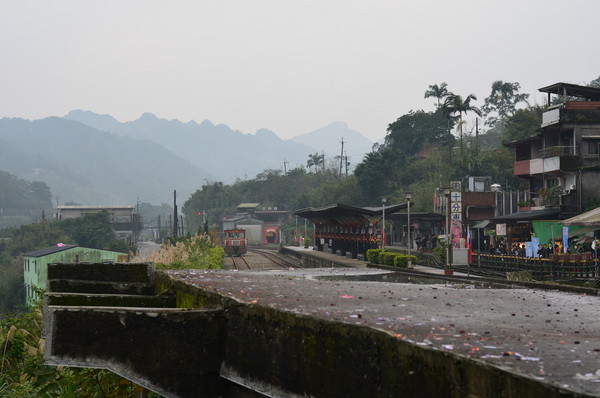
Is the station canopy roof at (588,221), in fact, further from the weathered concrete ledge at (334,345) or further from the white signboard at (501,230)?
the weathered concrete ledge at (334,345)

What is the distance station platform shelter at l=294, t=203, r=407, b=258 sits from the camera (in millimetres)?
36000

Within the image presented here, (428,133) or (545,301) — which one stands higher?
(428,133)

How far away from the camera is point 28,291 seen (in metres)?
49.8

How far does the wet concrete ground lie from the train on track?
46.5 metres

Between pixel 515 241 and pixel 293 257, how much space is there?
17.5 meters

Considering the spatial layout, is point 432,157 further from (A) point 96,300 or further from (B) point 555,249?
(A) point 96,300

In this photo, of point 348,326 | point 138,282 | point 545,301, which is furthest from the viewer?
point 138,282

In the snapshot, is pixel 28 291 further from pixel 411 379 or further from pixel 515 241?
pixel 411 379

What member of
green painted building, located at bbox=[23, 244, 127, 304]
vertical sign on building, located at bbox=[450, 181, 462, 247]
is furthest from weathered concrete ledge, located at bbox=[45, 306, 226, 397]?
green painted building, located at bbox=[23, 244, 127, 304]

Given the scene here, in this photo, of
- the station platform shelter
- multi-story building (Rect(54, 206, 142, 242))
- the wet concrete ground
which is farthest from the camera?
multi-story building (Rect(54, 206, 142, 242))

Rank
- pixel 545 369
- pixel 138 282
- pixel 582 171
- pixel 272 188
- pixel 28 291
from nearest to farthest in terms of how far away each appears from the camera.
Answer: pixel 545 369 < pixel 138 282 < pixel 582 171 < pixel 28 291 < pixel 272 188

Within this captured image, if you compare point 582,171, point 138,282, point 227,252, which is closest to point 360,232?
point 582,171

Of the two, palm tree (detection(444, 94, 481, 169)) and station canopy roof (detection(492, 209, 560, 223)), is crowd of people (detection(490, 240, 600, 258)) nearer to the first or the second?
station canopy roof (detection(492, 209, 560, 223))

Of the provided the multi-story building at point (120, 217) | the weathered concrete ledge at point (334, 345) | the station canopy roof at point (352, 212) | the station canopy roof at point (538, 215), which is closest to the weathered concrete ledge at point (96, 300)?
the weathered concrete ledge at point (334, 345)
